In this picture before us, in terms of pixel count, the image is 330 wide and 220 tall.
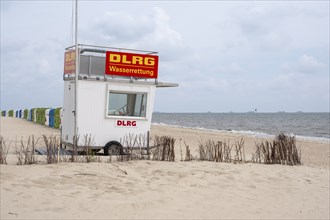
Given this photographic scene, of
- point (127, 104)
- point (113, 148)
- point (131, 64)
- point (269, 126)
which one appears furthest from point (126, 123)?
point (269, 126)

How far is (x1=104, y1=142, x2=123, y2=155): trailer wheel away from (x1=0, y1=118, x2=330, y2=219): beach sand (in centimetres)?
183

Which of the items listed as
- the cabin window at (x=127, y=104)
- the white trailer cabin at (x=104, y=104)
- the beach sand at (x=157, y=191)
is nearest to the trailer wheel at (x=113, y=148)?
the white trailer cabin at (x=104, y=104)

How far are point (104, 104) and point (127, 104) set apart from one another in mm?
790

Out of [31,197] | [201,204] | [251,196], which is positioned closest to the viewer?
[31,197]

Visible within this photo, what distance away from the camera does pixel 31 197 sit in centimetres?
643

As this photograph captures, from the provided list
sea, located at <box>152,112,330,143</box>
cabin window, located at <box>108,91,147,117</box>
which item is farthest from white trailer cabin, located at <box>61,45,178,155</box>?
sea, located at <box>152,112,330,143</box>

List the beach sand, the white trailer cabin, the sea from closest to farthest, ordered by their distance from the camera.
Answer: the beach sand → the white trailer cabin → the sea

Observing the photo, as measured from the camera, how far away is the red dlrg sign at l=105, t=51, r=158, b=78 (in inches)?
449

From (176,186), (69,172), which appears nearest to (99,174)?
(69,172)

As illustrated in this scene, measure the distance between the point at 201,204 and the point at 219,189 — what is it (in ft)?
4.15

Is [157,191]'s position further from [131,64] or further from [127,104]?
[131,64]

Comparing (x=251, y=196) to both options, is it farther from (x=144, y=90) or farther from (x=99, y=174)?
(x=144, y=90)

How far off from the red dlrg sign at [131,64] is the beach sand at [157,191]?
3.17m

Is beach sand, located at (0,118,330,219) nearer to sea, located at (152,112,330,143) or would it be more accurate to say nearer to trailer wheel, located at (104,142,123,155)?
trailer wheel, located at (104,142,123,155)
